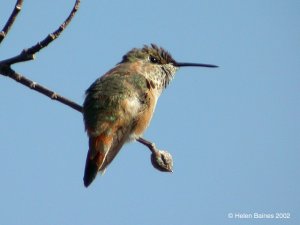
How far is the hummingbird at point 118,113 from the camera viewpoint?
4.60m

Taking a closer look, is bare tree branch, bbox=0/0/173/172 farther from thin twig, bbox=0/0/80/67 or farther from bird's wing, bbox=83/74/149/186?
bird's wing, bbox=83/74/149/186

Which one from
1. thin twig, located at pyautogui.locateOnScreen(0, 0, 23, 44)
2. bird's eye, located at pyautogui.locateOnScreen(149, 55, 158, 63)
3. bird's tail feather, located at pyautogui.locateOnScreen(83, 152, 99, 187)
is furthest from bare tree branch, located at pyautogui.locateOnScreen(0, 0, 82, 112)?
bird's eye, located at pyautogui.locateOnScreen(149, 55, 158, 63)

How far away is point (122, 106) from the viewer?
195 inches

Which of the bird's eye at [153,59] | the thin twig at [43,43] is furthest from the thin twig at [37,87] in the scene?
the bird's eye at [153,59]

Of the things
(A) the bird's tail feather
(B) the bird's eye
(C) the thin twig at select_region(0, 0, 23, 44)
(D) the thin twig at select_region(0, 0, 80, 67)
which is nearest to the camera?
(C) the thin twig at select_region(0, 0, 23, 44)

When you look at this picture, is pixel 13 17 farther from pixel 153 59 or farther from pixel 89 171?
pixel 153 59

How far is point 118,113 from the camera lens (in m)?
4.90

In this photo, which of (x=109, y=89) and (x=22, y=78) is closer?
(x=22, y=78)

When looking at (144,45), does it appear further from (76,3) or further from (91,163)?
(76,3)

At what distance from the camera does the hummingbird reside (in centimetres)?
460

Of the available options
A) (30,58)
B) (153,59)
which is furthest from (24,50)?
(153,59)

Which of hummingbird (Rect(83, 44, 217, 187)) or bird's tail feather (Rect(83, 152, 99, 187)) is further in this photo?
hummingbird (Rect(83, 44, 217, 187))

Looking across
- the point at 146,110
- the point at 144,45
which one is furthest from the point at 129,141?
the point at 144,45

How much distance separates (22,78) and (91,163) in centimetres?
134
